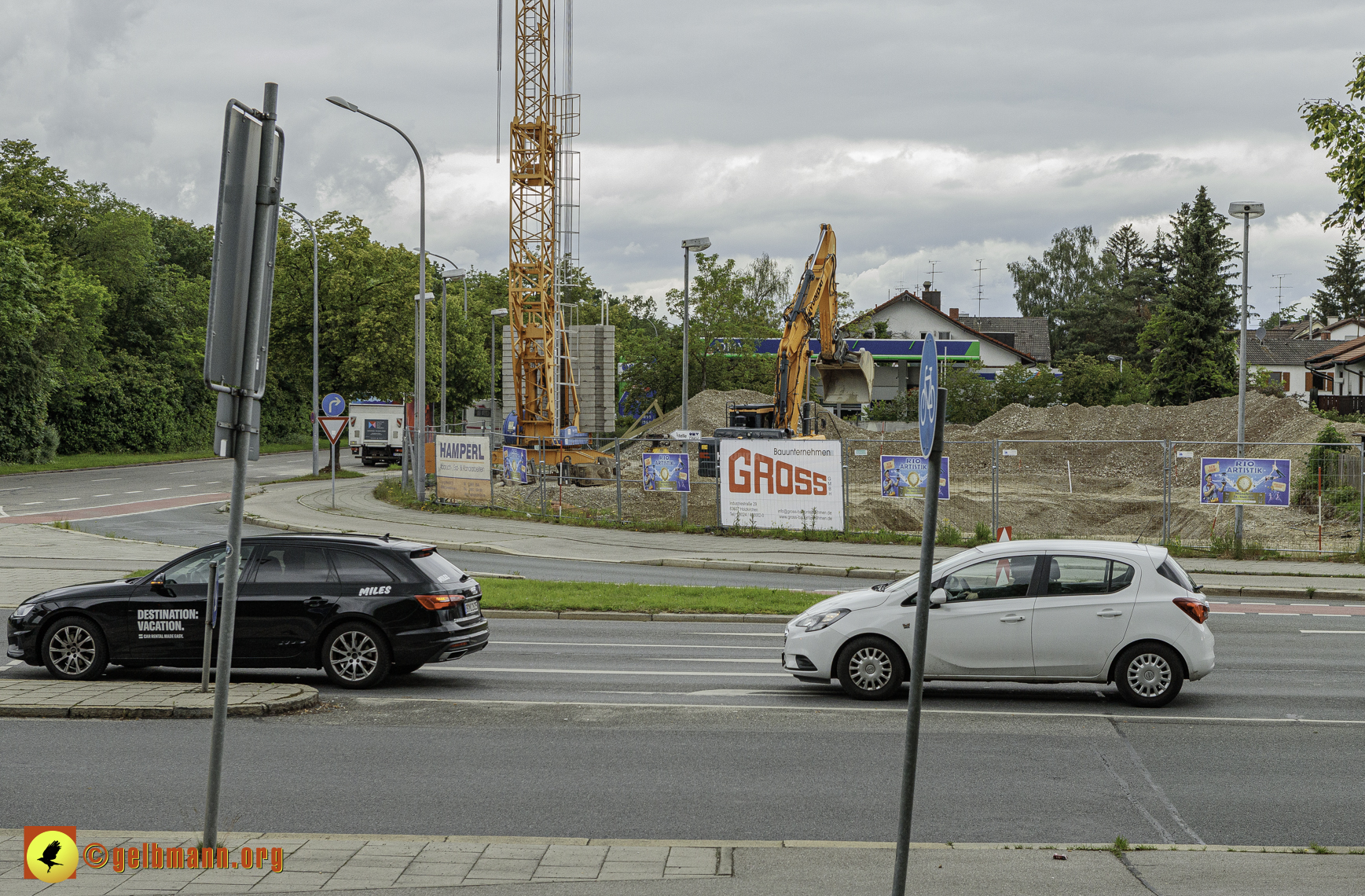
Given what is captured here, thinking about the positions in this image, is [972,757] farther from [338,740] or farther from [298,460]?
[298,460]

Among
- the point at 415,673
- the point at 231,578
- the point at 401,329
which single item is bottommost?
the point at 415,673

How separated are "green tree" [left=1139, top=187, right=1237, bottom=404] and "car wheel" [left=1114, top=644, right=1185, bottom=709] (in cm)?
5210

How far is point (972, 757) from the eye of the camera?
8891mm

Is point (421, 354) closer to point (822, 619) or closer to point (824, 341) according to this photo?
point (824, 341)

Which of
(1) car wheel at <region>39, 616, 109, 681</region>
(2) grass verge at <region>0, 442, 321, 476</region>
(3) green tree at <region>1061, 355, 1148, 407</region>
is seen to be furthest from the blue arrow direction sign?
(3) green tree at <region>1061, 355, 1148, 407</region>

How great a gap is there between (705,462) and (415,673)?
83.6 ft

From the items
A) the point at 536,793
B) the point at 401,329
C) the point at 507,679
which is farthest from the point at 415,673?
the point at 401,329

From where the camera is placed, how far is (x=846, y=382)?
37.2 m

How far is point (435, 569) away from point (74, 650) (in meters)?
3.59

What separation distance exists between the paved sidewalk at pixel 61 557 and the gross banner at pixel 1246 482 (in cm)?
2080

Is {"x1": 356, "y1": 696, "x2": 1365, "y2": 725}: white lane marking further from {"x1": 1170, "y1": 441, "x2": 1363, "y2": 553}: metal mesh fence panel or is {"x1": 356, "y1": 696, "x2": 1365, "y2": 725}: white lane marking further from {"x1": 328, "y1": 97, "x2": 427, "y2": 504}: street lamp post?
{"x1": 328, "y1": 97, "x2": 427, "y2": 504}: street lamp post

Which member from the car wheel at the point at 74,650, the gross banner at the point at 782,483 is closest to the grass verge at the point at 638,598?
the car wheel at the point at 74,650

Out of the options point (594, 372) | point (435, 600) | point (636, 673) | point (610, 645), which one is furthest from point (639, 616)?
point (594, 372)

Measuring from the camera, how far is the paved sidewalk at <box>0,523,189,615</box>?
1878 centimetres
